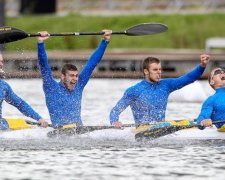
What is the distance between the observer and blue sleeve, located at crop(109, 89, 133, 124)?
18734mm

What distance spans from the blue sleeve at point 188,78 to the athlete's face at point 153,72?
0.81 feet

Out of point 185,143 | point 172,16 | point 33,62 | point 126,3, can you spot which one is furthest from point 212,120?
point 126,3

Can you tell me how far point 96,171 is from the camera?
51.7 feet

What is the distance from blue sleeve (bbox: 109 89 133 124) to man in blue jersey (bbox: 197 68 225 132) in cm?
123

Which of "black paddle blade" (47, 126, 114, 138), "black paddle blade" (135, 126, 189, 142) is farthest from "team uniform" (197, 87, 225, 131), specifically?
"black paddle blade" (47, 126, 114, 138)

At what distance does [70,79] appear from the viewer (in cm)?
1898

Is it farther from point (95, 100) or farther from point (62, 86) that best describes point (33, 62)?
point (62, 86)

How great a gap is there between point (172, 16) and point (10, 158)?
31.4 meters

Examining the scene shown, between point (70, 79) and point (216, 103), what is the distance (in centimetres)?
231

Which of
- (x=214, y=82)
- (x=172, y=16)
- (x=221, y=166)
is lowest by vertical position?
(x=221, y=166)

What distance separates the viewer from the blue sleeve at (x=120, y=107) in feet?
61.5

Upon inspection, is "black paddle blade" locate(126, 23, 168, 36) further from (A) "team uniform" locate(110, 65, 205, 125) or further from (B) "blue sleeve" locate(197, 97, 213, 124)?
(B) "blue sleeve" locate(197, 97, 213, 124)

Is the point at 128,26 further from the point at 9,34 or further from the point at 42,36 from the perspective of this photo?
the point at 42,36

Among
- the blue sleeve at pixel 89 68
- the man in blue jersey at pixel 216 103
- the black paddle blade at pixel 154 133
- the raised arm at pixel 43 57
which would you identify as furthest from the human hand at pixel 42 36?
the man in blue jersey at pixel 216 103
